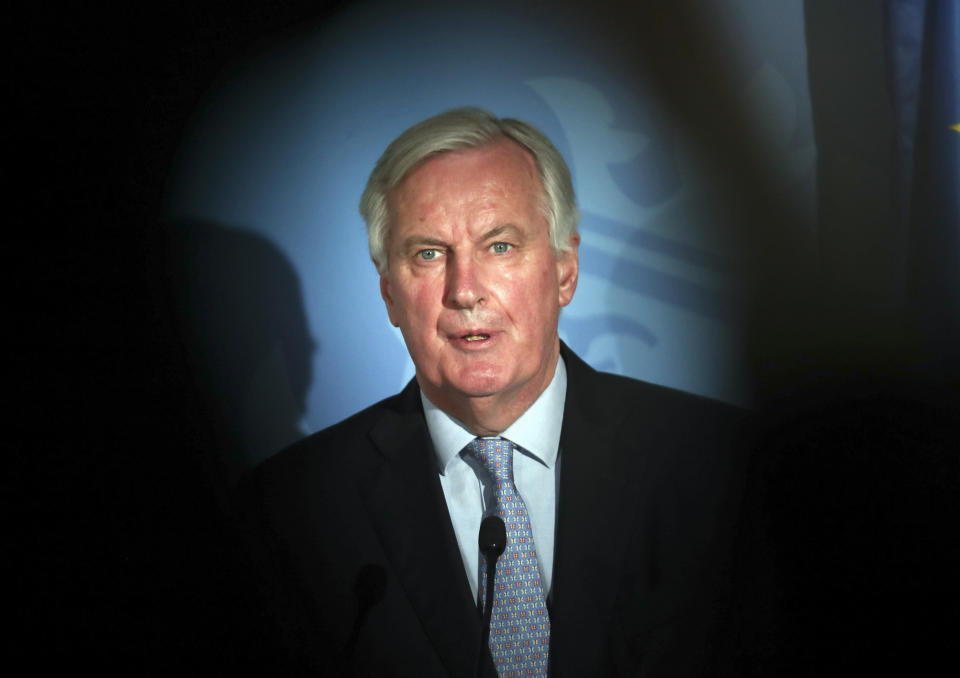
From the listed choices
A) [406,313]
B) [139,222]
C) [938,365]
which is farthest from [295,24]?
[938,365]

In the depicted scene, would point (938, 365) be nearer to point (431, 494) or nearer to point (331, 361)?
point (431, 494)

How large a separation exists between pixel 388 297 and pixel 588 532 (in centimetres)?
60

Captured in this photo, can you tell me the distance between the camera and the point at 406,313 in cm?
152

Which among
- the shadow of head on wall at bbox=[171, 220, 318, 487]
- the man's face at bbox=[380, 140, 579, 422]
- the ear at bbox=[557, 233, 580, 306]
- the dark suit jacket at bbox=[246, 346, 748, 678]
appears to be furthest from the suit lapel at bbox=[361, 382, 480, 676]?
the ear at bbox=[557, 233, 580, 306]

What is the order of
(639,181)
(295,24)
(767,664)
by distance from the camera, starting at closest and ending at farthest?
(767,664)
(639,181)
(295,24)

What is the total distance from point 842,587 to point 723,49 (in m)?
1.09

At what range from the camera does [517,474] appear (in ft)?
4.90

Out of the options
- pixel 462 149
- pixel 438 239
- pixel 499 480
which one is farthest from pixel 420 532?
pixel 462 149

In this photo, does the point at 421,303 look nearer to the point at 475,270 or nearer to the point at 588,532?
the point at 475,270

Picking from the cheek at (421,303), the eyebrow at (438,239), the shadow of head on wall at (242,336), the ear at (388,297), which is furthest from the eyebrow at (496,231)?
the shadow of head on wall at (242,336)

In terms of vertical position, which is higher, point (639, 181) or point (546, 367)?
point (639, 181)

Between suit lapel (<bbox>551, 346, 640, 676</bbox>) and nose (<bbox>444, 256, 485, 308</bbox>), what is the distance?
11.5 inches

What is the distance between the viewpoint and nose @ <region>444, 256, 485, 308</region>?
55.9 inches

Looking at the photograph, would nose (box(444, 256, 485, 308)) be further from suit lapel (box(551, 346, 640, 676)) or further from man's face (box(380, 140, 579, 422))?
suit lapel (box(551, 346, 640, 676))
